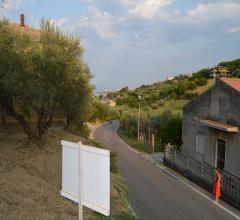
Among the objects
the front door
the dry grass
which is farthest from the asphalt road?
the dry grass

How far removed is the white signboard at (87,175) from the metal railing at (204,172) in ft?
44.3

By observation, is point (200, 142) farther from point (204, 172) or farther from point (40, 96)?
point (40, 96)

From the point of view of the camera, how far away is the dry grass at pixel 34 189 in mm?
7648

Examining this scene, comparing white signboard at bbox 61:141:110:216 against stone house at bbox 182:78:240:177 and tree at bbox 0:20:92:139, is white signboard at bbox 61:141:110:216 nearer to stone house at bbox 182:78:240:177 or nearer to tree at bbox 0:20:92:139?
tree at bbox 0:20:92:139

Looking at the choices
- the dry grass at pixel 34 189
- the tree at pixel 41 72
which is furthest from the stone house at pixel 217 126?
the dry grass at pixel 34 189

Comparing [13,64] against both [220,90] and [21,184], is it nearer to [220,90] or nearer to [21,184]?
[21,184]

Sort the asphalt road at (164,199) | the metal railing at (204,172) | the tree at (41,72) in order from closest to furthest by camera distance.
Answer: the tree at (41,72)
the asphalt road at (164,199)
the metal railing at (204,172)

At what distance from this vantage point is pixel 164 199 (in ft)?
59.0

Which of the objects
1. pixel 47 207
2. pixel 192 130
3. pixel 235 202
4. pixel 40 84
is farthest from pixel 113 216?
pixel 192 130

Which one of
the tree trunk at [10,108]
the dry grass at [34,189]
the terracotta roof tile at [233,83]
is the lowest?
the dry grass at [34,189]

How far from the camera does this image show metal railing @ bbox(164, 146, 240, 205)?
1759cm

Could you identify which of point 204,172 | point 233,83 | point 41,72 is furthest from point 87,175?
point 233,83

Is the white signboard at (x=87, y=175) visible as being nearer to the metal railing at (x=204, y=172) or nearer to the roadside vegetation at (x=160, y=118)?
the metal railing at (x=204, y=172)

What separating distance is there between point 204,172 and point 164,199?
441cm
